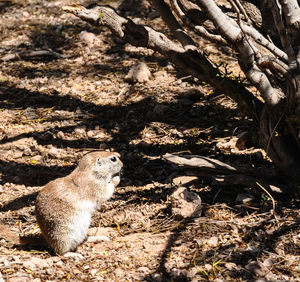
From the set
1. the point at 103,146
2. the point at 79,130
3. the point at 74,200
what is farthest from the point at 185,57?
the point at 79,130

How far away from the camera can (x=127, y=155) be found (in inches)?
199

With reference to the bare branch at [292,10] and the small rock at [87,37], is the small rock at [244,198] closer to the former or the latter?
the bare branch at [292,10]

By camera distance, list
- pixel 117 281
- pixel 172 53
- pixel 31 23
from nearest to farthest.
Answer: pixel 117 281 → pixel 172 53 → pixel 31 23

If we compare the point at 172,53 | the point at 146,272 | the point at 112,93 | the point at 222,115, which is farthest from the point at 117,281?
the point at 112,93

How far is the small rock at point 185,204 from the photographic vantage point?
3.95 metres

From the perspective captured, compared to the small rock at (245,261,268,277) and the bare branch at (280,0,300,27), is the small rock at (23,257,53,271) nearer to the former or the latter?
the small rock at (245,261,268,277)

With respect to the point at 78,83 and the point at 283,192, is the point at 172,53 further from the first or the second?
the point at 78,83

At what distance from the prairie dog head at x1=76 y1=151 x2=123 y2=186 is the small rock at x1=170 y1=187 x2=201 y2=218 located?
55cm

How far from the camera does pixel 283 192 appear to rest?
404 cm

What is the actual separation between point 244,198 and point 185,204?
0.51 meters

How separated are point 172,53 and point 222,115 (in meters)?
1.38

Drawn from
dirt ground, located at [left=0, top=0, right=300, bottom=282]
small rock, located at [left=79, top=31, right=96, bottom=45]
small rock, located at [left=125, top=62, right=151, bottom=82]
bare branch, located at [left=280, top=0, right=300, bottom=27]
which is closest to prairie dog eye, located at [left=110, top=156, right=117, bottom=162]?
dirt ground, located at [left=0, top=0, right=300, bottom=282]

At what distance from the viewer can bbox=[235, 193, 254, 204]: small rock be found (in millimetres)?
4056

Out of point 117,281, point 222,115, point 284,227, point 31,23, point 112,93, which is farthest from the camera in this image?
point 31,23
